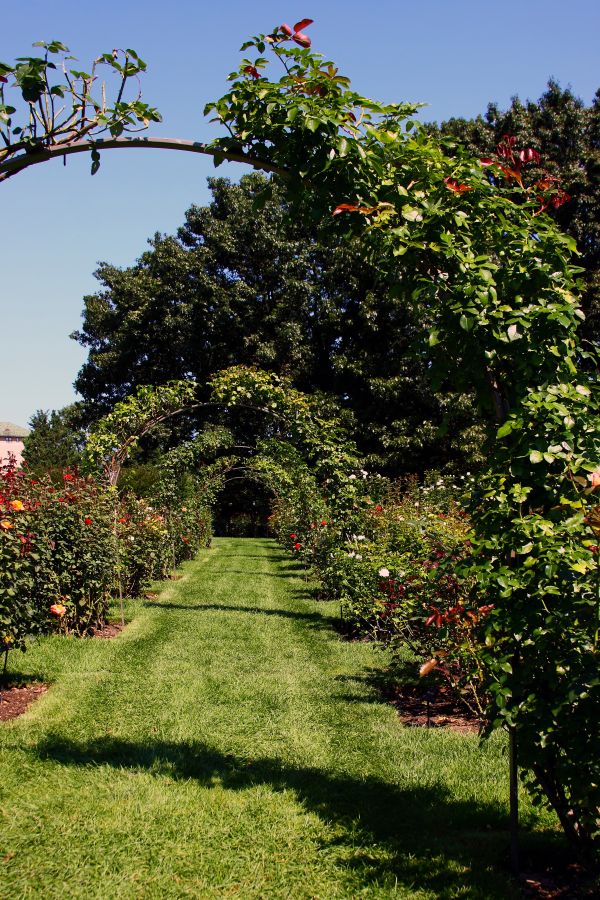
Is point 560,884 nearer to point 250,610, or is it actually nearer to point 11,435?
point 250,610

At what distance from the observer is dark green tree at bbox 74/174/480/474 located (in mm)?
23188

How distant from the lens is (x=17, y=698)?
554 cm

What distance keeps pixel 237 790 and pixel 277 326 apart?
22564 millimetres

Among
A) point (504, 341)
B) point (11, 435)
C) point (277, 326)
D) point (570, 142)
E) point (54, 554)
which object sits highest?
point (570, 142)

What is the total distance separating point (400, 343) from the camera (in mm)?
24250

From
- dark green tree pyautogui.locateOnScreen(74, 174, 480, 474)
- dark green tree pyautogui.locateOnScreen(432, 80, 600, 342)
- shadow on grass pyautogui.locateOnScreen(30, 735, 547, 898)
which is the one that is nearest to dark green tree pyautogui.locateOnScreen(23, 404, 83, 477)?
dark green tree pyautogui.locateOnScreen(74, 174, 480, 474)

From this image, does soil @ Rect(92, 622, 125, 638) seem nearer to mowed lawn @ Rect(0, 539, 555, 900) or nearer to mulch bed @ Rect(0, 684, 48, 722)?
mowed lawn @ Rect(0, 539, 555, 900)

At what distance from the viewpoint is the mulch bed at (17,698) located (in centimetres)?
517

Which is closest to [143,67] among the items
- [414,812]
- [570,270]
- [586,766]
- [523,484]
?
[570,270]

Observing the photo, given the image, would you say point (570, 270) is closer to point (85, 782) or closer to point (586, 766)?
point (586, 766)

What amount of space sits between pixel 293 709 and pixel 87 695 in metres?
1.62

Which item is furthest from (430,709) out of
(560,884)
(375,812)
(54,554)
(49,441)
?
(49,441)

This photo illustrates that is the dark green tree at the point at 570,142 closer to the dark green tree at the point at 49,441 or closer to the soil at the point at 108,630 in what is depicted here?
the dark green tree at the point at 49,441

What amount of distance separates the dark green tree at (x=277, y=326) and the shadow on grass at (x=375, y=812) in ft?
59.5
